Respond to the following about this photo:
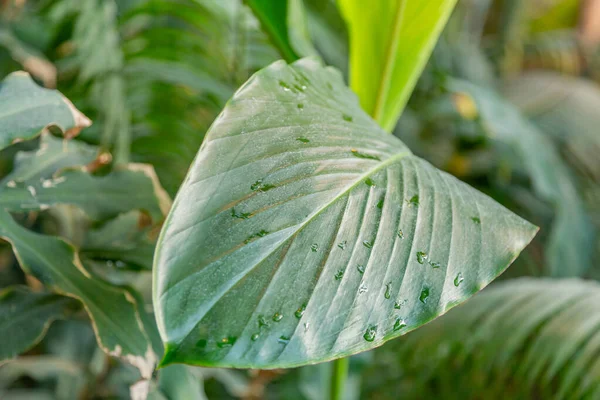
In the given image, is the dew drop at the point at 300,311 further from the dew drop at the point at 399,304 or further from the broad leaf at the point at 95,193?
the broad leaf at the point at 95,193

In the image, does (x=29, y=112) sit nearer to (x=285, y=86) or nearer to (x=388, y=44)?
(x=285, y=86)

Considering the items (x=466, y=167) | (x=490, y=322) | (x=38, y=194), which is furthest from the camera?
(x=466, y=167)

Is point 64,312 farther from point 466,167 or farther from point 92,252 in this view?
point 466,167

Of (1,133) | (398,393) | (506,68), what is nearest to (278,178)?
(1,133)

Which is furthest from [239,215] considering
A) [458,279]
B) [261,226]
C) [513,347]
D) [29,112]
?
[513,347]

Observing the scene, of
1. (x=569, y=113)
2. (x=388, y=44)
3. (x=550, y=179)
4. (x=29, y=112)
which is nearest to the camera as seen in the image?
(x=29, y=112)

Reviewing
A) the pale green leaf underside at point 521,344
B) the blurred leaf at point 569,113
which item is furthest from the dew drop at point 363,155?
the blurred leaf at point 569,113

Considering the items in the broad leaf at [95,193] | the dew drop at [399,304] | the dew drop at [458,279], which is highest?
the dew drop at [458,279]
